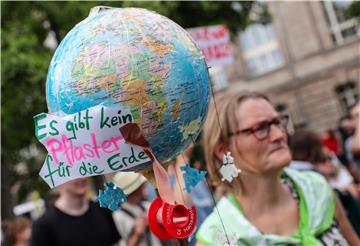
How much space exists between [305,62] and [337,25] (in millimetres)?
2454

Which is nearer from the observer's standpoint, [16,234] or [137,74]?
[137,74]

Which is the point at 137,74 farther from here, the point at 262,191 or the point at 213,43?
the point at 213,43

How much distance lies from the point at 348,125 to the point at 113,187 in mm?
7049

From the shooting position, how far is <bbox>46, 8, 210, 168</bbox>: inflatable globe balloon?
155 cm

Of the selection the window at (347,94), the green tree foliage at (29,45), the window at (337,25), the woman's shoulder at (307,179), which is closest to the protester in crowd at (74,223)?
the woman's shoulder at (307,179)

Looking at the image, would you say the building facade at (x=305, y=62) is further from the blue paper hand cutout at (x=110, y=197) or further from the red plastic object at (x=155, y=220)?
the red plastic object at (x=155, y=220)

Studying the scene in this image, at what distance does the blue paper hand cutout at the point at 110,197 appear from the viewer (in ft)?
5.74

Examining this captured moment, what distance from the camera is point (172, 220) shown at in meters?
1.57

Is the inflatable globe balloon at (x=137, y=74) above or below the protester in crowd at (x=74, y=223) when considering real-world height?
above

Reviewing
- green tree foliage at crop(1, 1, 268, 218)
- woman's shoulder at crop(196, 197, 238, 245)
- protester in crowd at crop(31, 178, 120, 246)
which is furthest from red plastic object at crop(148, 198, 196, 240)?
green tree foliage at crop(1, 1, 268, 218)

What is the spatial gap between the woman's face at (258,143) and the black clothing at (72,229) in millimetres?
1543

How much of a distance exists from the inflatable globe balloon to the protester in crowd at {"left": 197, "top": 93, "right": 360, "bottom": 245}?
646 millimetres

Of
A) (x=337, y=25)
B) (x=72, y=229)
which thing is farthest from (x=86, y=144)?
(x=337, y=25)

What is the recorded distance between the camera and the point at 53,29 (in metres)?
11.0
